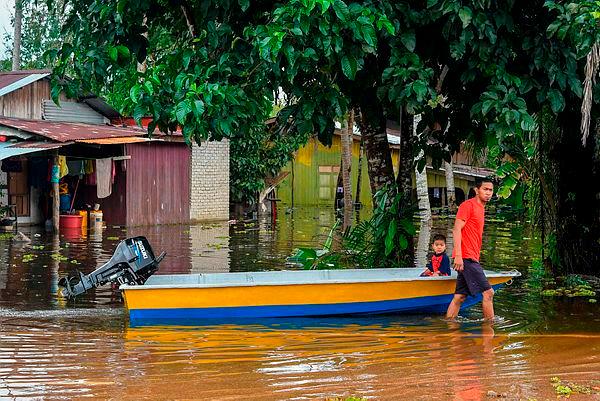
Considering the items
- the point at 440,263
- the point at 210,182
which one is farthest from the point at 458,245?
the point at 210,182

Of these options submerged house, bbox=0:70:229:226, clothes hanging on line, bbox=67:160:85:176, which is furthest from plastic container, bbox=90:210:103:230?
clothes hanging on line, bbox=67:160:85:176

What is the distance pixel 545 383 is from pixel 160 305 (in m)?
4.75

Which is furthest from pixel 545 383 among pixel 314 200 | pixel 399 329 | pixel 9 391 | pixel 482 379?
pixel 314 200

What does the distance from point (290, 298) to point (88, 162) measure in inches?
639

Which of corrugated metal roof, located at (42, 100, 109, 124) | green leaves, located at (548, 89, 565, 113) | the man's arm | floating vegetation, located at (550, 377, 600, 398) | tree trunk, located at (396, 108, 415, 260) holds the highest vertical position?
corrugated metal roof, located at (42, 100, 109, 124)

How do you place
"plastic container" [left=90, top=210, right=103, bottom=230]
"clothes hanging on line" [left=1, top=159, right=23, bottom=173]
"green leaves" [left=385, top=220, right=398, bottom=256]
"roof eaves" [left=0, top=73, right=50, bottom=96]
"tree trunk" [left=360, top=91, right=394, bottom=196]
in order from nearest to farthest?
"green leaves" [left=385, top=220, right=398, bottom=256], "tree trunk" [left=360, top=91, right=394, bottom=196], "roof eaves" [left=0, top=73, right=50, bottom=96], "clothes hanging on line" [left=1, top=159, right=23, bottom=173], "plastic container" [left=90, top=210, right=103, bottom=230]

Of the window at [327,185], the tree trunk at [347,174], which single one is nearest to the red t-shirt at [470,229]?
the tree trunk at [347,174]

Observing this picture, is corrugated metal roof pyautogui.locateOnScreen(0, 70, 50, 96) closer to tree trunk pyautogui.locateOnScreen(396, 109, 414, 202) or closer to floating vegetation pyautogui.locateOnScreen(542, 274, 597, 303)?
tree trunk pyautogui.locateOnScreen(396, 109, 414, 202)

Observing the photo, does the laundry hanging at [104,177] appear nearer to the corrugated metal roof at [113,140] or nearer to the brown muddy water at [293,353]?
the corrugated metal roof at [113,140]

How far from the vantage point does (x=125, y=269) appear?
39.0 feet

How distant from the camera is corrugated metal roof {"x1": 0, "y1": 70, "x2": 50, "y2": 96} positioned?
25109mm

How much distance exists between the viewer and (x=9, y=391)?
7.82m

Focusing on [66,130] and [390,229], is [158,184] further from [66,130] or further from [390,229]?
[390,229]

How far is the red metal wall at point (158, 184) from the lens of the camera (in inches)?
1105
